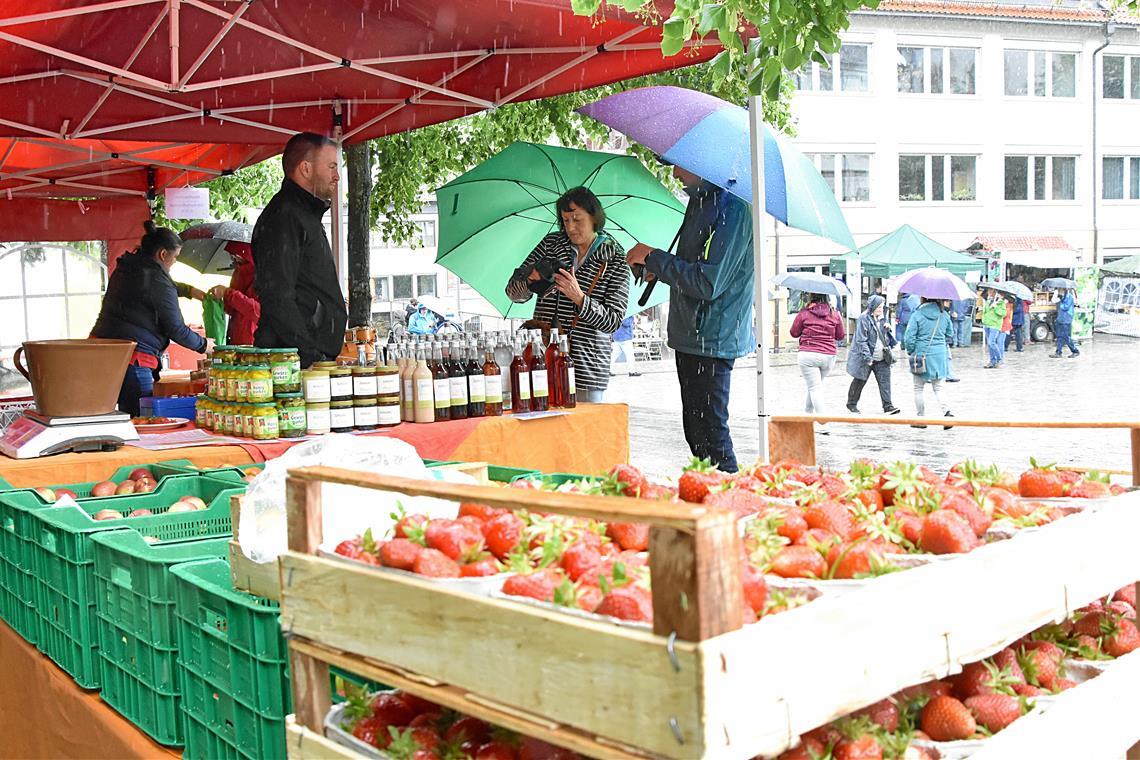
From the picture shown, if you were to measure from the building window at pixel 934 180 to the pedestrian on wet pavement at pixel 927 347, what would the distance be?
22552mm

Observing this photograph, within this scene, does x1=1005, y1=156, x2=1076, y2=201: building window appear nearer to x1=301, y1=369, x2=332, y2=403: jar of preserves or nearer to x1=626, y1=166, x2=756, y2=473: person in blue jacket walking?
x1=626, y1=166, x2=756, y2=473: person in blue jacket walking

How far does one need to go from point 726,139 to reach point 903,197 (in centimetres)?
3130

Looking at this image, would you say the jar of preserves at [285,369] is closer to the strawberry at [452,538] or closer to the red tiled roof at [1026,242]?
the strawberry at [452,538]

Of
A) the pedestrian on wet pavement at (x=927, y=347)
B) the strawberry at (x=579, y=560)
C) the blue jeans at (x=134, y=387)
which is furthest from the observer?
the pedestrian on wet pavement at (x=927, y=347)

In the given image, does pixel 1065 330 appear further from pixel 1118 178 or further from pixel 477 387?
pixel 477 387

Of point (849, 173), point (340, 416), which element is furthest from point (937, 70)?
point (340, 416)

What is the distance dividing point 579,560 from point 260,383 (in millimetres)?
3438

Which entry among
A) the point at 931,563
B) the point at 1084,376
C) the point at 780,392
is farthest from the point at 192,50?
the point at 1084,376

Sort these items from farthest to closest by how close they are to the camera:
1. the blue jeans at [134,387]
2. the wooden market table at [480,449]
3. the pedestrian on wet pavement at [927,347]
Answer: the pedestrian on wet pavement at [927,347] < the blue jeans at [134,387] < the wooden market table at [480,449]

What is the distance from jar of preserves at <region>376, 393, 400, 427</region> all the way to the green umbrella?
3.34 m

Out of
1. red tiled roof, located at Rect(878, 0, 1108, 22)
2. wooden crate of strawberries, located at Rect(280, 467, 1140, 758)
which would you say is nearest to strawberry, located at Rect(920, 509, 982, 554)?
wooden crate of strawberries, located at Rect(280, 467, 1140, 758)

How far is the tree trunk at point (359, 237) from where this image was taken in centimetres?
1102

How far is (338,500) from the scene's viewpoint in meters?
2.44

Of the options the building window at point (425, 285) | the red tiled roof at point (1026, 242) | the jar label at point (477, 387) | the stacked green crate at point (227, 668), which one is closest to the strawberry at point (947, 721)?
the stacked green crate at point (227, 668)
